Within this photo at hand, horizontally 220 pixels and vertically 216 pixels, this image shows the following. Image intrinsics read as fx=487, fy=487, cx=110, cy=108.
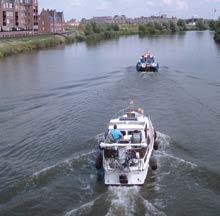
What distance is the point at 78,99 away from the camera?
42750 millimetres

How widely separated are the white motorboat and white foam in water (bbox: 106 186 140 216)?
0.39 m

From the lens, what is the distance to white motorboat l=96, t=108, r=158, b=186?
22.2 meters

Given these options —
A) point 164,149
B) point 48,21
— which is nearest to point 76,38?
point 48,21

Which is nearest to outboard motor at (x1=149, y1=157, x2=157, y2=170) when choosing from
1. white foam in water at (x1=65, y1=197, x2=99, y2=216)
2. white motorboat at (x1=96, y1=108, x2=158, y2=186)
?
white motorboat at (x1=96, y1=108, x2=158, y2=186)

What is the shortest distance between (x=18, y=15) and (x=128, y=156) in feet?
380

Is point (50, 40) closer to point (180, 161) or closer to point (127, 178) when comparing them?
point (180, 161)

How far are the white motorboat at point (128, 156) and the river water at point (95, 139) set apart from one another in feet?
1.66

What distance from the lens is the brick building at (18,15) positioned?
125188 mm

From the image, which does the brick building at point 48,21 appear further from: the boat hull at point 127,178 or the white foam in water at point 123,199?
the white foam in water at point 123,199

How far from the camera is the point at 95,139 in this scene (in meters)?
29.8

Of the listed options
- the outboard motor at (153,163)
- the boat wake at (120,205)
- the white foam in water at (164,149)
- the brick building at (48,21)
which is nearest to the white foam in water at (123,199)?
the boat wake at (120,205)

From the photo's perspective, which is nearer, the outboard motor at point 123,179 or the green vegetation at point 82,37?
the outboard motor at point 123,179

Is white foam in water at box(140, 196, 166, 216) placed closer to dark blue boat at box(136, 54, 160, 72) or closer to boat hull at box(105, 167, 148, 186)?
boat hull at box(105, 167, 148, 186)

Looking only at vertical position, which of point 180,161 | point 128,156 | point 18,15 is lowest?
point 180,161
